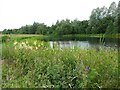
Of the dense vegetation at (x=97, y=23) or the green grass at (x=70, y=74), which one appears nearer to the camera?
the green grass at (x=70, y=74)

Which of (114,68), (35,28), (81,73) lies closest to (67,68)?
(81,73)

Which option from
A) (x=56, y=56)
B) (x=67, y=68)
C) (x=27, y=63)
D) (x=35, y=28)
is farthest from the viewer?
(x=35, y=28)

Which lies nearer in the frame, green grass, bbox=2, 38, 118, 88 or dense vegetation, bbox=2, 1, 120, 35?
green grass, bbox=2, 38, 118, 88

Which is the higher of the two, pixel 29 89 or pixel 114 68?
pixel 114 68

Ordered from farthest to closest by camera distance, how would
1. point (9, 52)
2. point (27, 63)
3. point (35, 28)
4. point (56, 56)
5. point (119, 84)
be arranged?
point (35, 28), point (9, 52), point (27, 63), point (56, 56), point (119, 84)

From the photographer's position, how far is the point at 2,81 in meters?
4.02

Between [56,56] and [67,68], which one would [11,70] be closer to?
[56,56]

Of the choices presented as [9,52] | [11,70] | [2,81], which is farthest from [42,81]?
[9,52]

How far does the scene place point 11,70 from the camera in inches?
183

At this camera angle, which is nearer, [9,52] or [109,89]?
[109,89]

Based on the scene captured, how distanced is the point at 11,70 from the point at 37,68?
0.72 metres

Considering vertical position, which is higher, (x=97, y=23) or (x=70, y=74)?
(x=97, y=23)

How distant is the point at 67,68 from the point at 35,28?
24.0m

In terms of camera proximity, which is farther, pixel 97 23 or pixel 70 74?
pixel 97 23
